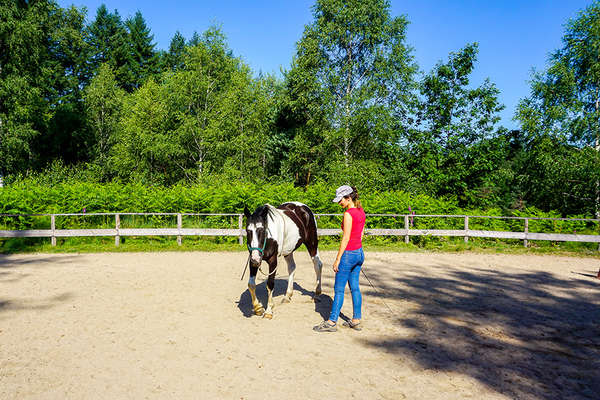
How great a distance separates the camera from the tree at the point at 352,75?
24750 millimetres

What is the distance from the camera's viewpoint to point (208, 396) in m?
3.78

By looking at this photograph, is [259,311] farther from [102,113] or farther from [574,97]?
[102,113]

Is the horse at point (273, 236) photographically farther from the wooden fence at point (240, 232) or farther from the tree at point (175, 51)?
the tree at point (175, 51)

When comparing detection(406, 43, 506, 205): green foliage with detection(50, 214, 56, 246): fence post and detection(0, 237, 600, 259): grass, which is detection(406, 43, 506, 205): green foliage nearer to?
detection(0, 237, 600, 259): grass

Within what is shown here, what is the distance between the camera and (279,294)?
26.0 feet

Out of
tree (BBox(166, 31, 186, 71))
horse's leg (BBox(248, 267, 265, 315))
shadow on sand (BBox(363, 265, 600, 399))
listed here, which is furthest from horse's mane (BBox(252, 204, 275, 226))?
tree (BBox(166, 31, 186, 71))

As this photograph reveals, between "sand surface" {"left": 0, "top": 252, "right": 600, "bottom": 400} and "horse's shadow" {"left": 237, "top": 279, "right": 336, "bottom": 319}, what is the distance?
0.17ft

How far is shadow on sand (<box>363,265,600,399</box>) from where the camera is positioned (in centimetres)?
429

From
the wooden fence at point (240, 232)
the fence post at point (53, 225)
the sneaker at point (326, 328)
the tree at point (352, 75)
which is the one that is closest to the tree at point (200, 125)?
the tree at point (352, 75)

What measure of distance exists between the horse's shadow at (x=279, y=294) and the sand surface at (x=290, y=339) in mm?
51

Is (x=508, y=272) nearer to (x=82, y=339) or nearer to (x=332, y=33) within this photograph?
(x=82, y=339)

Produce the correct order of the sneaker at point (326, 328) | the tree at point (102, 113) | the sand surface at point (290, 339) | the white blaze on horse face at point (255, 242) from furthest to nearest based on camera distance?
the tree at point (102, 113), the white blaze on horse face at point (255, 242), the sneaker at point (326, 328), the sand surface at point (290, 339)

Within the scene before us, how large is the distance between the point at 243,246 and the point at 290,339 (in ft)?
30.2

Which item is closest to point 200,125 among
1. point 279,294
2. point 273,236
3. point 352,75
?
point 352,75
